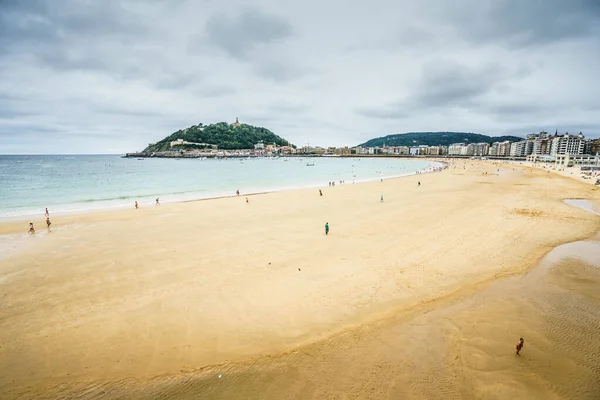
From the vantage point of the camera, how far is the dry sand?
581cm

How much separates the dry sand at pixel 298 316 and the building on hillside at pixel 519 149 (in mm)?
199270

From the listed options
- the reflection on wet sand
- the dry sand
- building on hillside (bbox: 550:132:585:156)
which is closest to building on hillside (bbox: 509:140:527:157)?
building on hillside (bbox: 550:132:585:156)

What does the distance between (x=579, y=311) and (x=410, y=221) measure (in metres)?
10.6

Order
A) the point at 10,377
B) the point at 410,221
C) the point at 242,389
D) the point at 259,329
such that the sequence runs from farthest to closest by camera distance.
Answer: the point at 410,221, the point at 259,329, the point at 10,377, the point at 242,389

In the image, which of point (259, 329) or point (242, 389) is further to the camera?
point (259, 329)

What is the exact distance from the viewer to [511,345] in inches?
266

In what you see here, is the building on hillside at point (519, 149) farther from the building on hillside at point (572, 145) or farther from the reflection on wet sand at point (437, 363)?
the reflection on wet sand at point (437, 363)

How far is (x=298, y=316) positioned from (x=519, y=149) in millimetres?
221384

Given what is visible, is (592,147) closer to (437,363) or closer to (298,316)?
(437,363)

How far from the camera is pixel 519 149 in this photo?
584 ft

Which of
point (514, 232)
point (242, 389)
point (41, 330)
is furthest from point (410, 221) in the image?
point (41, 330)

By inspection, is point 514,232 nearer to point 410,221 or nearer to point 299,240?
point 410,221

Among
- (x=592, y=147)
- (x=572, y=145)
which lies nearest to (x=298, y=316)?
(x=592, y=147)

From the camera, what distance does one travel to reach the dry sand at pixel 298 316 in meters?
5.81
